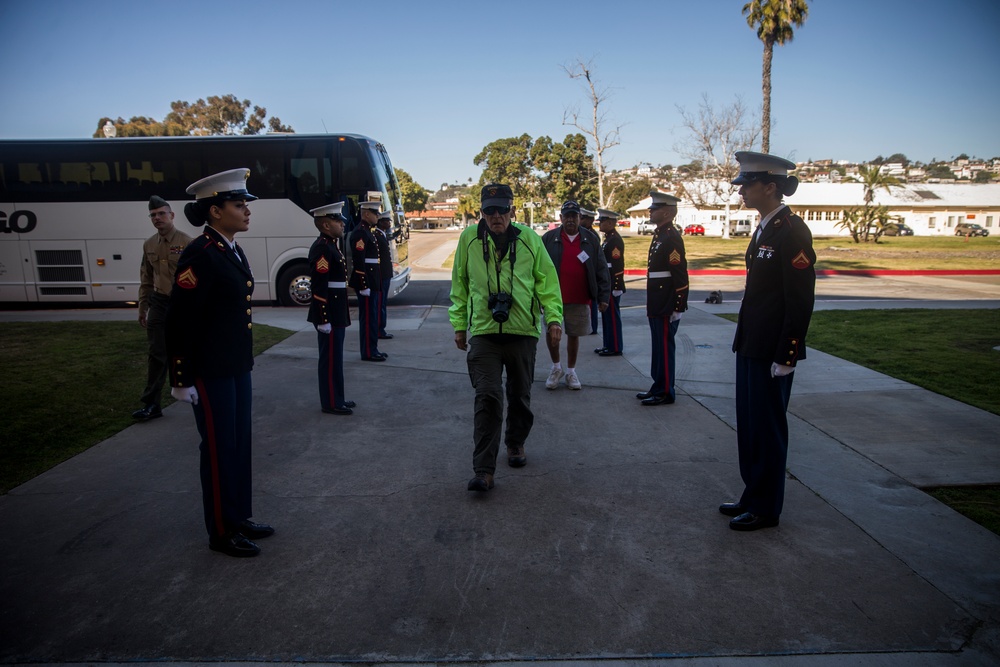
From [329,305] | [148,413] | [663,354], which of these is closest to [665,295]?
[663,354]

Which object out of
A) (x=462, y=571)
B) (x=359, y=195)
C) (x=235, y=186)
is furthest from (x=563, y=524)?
(x=359, y=195)

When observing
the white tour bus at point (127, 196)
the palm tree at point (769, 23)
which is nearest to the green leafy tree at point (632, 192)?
the palm tree at point (769, 23)

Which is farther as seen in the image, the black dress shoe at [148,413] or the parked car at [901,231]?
the parked car at [901,231]

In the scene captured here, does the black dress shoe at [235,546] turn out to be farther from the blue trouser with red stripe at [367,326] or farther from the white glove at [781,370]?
the blue trouser with red stripe at [367,326]

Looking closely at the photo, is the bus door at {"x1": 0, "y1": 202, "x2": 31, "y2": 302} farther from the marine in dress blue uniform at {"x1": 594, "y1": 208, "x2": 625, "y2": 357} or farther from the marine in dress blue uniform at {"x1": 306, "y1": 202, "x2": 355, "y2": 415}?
the marine in dress blue uniform at {"x1": 594, "y1": 208, "x2": 625, "y2": 357}

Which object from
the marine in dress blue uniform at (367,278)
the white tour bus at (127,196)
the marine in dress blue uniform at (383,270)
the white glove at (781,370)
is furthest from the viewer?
the white tour bus at (127,196)

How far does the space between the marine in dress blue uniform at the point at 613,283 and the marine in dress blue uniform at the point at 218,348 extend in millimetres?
5847

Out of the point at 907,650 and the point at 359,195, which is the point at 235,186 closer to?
the point at 907,650

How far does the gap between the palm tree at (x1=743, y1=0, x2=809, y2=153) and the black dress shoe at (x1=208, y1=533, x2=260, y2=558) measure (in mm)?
30613

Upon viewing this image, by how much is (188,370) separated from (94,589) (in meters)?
1.17

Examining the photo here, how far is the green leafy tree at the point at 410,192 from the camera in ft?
330

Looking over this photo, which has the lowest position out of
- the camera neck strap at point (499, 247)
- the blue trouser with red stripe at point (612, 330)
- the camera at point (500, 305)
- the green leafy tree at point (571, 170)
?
the blue trouser with red stripe at point (612, 330)

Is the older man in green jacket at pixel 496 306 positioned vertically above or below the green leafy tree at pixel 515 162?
below

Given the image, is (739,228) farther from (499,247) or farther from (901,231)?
(499,247)
